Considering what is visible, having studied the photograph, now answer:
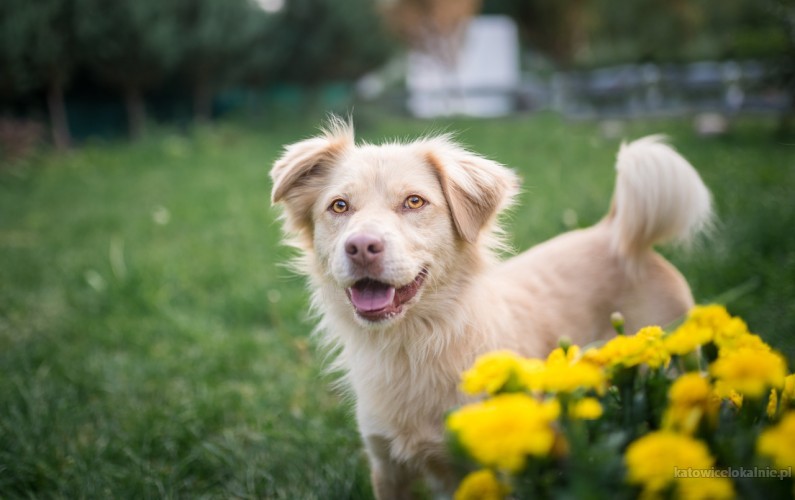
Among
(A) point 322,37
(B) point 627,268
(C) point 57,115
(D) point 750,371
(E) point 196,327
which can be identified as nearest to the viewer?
(D) point 750,371

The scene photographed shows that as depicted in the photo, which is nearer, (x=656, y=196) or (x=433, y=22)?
(x=656, y=196)

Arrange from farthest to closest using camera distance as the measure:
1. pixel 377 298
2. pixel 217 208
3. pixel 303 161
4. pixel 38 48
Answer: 1. pixel 38 48
2. pixel 217 208
3. pixel 303 161
4. pixel 377 298

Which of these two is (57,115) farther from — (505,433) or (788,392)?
(788,392)

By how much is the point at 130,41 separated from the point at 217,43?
2.45 m

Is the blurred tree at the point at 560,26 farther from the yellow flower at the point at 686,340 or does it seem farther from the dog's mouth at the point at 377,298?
the yellow flower at the point at 686,340

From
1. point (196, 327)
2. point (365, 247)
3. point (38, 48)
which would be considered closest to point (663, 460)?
point (365, 247)

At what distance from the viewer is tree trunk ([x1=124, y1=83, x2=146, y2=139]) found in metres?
15.0

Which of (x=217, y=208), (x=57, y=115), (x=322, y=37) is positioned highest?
(x=322, y=37)

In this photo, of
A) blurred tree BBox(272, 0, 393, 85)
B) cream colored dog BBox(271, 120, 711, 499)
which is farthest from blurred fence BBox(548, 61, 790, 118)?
cream colored dog BBox(271, 120, 711, 499)

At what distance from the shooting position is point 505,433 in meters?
1.11

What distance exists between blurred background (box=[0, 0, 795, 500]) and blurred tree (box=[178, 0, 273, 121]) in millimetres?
67

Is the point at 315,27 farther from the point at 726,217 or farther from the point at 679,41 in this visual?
the point at 679,41

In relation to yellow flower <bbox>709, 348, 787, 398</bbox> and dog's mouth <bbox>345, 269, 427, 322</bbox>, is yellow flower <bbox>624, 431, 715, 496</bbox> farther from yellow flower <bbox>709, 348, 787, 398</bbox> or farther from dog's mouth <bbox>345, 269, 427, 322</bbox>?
dog's mouth <bbox>345, 269, 427, 322</bbox>

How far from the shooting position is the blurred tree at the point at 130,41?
1338cm
